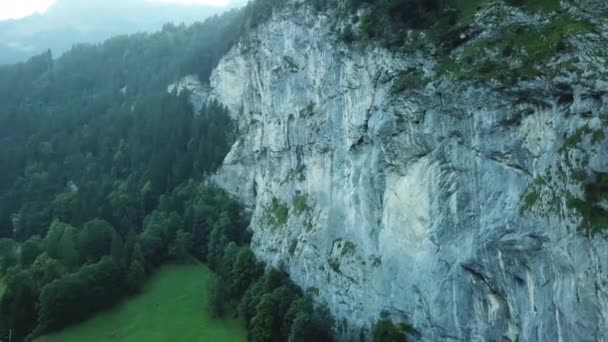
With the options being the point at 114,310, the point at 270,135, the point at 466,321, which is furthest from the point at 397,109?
the point at 114,310

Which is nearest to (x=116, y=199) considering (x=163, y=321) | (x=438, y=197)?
(x=163, y=321)

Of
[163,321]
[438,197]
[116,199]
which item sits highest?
[116,199]

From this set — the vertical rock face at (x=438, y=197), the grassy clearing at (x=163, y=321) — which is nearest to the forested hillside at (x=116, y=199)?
the grassy clearing at (x=163, y=321)

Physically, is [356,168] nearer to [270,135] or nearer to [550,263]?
[550,263]

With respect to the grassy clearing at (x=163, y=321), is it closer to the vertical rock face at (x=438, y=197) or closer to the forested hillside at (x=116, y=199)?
the forested hillside at (x=116, y=199)

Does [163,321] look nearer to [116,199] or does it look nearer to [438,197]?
[438,197]

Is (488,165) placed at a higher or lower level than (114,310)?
higher

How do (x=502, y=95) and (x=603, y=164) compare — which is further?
(x=502, y=95)
